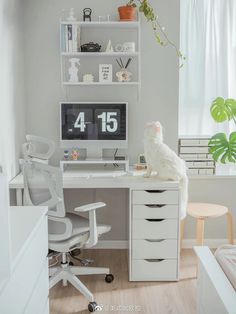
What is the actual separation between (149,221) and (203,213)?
0.48 meters

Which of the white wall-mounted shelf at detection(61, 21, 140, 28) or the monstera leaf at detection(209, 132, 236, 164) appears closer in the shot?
the white wall-mounted shelf at detection(61, 21, 140, 28)

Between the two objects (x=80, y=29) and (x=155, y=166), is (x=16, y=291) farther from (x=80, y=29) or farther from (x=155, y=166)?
(x=80, y=29)

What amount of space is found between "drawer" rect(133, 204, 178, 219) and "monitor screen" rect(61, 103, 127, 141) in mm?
696

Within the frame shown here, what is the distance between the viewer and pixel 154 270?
10.5ft

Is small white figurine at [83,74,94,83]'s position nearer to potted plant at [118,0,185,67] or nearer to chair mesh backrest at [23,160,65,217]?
potted plant at [118,0,185,67]

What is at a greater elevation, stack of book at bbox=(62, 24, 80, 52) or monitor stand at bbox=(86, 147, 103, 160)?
stack of book at bbox=(62, 24, 80, 52)

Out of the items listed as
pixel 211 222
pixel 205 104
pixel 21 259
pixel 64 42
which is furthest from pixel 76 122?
pixel 21 259

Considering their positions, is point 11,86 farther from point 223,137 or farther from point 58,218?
point 223,137

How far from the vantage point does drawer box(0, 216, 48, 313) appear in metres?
1.46

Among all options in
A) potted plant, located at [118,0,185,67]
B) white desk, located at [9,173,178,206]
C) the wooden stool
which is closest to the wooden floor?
the wooden stool

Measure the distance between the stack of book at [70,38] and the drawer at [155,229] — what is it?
144 centimetres

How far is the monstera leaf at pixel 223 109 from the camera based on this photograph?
362 centimetres

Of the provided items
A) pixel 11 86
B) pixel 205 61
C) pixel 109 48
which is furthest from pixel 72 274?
pixel 205 61

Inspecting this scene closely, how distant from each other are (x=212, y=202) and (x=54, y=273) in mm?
1582
